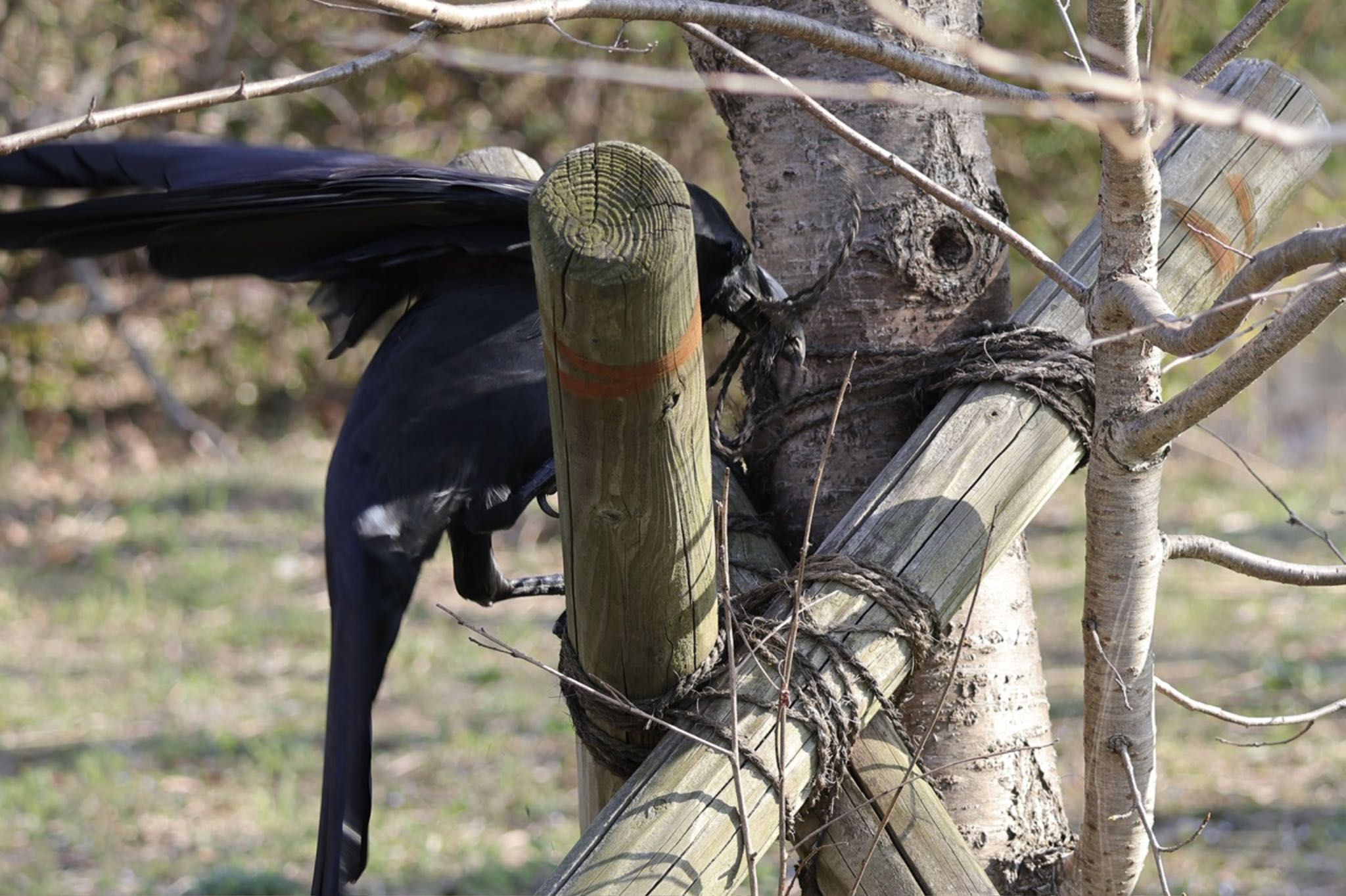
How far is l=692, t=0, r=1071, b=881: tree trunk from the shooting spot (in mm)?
2082

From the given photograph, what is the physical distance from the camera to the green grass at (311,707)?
3773 mm


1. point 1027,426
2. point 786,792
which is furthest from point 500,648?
point 1027,426

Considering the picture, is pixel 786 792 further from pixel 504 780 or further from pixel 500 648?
pixel 504 780

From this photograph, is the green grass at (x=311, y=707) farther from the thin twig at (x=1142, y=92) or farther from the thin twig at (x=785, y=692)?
the thin twig at (x=1142, y=92)

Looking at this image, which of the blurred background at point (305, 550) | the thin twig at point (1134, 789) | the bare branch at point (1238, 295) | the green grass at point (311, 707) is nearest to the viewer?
the bare branch at point (1238, 295)

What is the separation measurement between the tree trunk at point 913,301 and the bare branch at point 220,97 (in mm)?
908

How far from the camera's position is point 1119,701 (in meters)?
1.87

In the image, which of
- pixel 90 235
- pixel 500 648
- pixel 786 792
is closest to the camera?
pixel 786 792

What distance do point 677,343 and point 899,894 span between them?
846 mm

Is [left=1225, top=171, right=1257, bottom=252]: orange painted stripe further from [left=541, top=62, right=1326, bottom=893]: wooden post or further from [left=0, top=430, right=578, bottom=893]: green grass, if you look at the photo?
[left=0, top=430, right=578, bottom=893]: green grass

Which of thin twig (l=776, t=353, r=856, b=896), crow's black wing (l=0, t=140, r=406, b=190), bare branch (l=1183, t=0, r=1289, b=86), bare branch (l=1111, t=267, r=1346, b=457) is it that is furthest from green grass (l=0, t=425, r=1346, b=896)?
crow's black wing (l=0, t=140, r=406, b=190)

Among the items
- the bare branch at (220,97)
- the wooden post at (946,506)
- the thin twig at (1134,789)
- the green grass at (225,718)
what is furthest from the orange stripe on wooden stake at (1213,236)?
the green grass at (225,718)

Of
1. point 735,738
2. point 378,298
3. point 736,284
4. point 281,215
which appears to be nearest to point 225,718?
point 378,298

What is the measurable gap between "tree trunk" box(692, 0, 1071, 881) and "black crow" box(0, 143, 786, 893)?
0.13 meters
